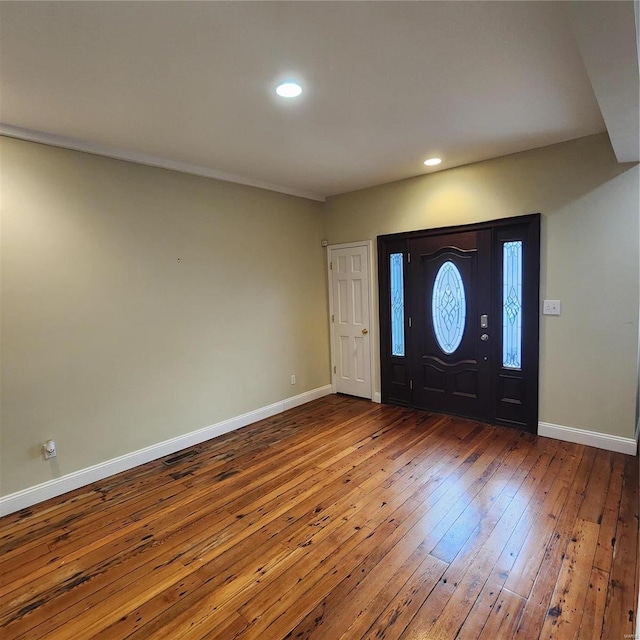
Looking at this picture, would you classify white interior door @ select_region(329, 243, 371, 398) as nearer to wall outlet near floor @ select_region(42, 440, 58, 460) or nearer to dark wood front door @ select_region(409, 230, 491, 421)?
dark wood front door @ select_region(409, 230, 491, 421)

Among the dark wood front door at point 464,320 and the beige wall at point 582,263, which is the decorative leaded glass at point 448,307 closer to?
the dark wood front door at point 464,320

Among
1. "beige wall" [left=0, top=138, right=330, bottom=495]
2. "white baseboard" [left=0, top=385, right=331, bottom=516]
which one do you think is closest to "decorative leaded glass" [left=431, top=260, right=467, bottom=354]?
"beige wall" [left=0, top=138, right=330, bottom=495]

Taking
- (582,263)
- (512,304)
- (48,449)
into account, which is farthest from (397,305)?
(48,449)

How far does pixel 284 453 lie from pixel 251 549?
49.6 inches

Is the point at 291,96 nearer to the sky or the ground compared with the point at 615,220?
nearer to the sky

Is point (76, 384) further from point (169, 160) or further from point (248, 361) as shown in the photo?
point (169, 160)

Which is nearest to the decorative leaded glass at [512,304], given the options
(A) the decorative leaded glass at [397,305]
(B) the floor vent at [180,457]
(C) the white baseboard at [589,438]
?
(C) the white baseboard at [589,438]

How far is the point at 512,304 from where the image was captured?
12.1 ft

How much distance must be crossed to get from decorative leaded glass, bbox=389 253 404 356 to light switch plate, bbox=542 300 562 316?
149 cm

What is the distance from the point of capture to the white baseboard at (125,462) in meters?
2.76

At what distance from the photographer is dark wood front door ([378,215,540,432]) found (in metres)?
3.64

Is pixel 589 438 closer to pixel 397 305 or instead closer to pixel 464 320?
pixel 464 320

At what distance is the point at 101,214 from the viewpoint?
10.2 ft

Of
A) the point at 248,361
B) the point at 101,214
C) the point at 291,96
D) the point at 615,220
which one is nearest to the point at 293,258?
the point at 248,361
